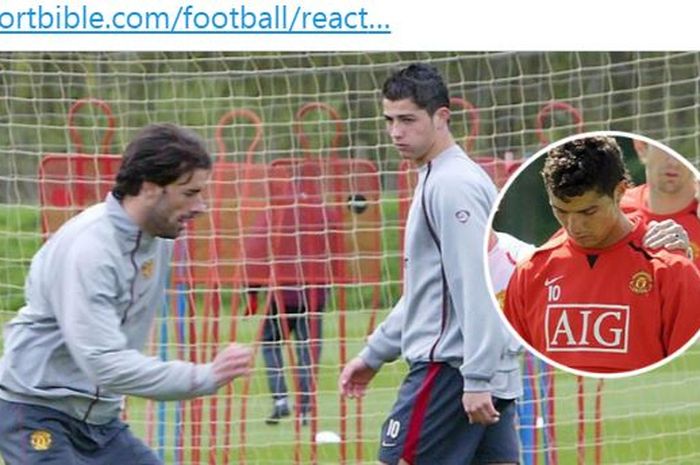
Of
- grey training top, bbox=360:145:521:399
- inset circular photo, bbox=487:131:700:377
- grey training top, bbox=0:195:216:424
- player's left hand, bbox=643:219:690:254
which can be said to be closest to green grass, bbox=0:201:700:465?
inset circular photo, bbox=487:131:700:377

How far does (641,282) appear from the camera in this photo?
5945 mm

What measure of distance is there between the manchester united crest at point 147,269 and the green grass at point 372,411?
388 centimetres

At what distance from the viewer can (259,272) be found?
9945mm

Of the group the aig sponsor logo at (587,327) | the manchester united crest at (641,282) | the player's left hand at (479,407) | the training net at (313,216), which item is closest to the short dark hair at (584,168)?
the manchester united crest at (641,282)

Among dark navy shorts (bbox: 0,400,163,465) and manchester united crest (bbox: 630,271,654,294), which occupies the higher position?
manchester united crest (bbox: 630,271,654,294)

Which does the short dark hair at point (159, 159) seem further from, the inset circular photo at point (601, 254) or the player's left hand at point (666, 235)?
the player's left hand at point (666, 235)

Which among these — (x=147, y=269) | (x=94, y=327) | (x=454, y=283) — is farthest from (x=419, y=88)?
(x=94, y=327)

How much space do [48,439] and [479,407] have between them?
137cm

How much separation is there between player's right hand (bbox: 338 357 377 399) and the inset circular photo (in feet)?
1.96

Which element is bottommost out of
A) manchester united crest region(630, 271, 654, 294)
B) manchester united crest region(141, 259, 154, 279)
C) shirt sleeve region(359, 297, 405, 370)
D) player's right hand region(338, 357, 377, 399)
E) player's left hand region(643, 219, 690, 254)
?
player's right hand region(338, 357, 377, 399)

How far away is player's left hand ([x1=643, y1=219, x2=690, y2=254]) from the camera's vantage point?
19.1ft

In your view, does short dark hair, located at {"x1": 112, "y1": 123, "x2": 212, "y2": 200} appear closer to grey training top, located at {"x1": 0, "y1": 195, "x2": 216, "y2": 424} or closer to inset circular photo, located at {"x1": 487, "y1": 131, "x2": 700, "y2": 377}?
grey training top, located at {"x1": 0, "y1": 195, "x2": 216, "y2": 424}

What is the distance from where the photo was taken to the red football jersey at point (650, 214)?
5.82 metres

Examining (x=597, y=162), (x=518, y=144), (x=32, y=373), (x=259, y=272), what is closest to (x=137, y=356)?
(x=32, y=373)
